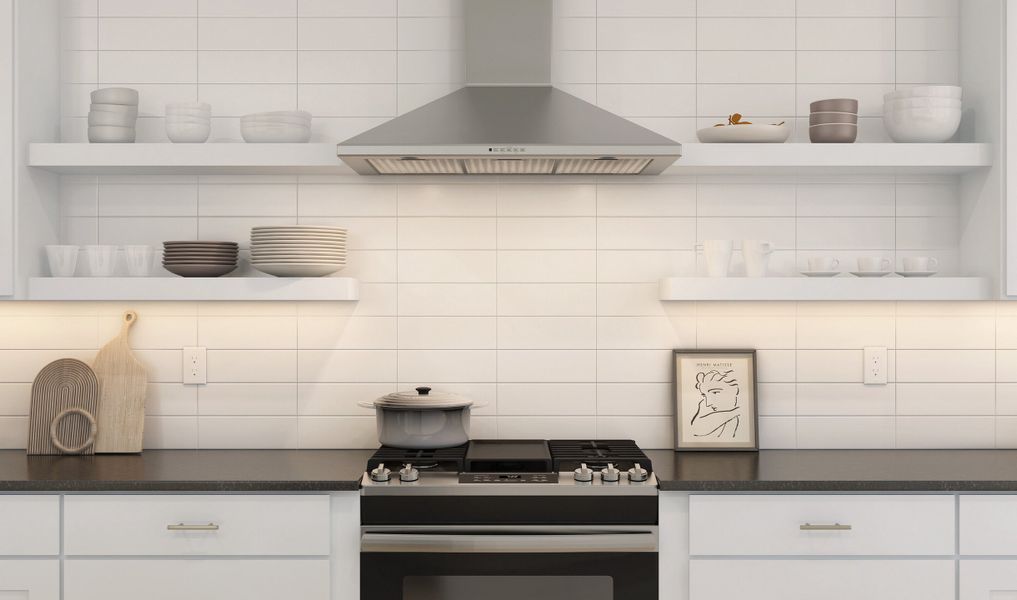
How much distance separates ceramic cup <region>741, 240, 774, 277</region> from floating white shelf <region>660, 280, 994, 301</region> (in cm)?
4

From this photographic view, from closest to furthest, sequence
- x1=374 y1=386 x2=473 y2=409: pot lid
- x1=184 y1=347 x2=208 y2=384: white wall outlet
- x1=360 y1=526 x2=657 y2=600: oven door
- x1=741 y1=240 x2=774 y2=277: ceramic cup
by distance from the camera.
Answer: x1=360 y1=526 x2=657 y2=600: oven door, x1=374 y1=386 x2=473 y2=409: pot lid, x1=741 y1=240 x2=774 y2=277: ceramic cup, x1=184 y1=347 x2=208 y2=384: white wall outlet

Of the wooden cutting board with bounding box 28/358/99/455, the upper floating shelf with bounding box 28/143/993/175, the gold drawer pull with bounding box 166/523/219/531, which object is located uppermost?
the upper floating shelf with bounding box 28/143/993/175

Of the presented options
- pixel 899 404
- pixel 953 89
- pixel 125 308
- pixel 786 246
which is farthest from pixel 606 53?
pixel 125 308

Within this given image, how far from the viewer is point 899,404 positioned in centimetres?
283

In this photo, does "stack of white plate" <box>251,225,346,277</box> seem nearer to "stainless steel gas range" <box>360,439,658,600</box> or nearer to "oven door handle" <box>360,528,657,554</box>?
"stainless steel gas range" <box>360,439,658,600</box>

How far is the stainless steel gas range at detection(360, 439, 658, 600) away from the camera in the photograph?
2217 millimetres

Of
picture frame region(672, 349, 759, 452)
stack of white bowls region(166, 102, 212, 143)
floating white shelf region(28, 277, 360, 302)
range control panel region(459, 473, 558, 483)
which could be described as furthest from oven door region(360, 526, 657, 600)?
stack of white bowls region(166, 102, 212, 143)

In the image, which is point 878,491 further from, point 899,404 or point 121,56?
point 121,56

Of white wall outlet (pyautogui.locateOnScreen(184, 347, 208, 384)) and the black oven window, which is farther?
white wall outlet (pyautogui.locateOnScreen(184, 347, 208, 384))

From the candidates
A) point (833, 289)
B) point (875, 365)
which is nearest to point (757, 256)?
point (833, 289)

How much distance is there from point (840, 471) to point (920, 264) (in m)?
0.68

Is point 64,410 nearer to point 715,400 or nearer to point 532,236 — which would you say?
point 532,236

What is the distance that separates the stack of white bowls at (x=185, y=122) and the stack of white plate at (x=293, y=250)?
36 centimetres

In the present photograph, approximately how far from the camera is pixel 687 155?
256 centimetres
